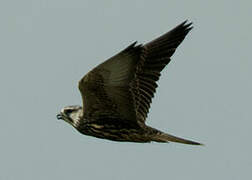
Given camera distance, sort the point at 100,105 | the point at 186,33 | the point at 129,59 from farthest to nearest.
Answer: the point at 186,33, the point at 100,105, the point at 129,59

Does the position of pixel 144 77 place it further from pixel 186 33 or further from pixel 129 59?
pixel 129 59

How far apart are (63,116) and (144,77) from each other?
160 cm

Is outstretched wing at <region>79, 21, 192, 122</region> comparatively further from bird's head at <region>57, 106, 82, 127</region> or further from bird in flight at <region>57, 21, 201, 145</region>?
bird's head at <region>57, 106, 82, 127</region>

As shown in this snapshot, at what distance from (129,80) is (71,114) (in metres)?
1.67

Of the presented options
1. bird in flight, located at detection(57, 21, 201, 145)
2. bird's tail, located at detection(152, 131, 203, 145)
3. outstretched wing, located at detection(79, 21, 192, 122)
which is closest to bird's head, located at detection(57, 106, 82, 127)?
bird in flight, located at detection(57, 21, 201, 145)

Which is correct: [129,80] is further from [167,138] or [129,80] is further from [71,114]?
[71,114]

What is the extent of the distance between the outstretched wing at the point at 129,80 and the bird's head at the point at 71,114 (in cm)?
33

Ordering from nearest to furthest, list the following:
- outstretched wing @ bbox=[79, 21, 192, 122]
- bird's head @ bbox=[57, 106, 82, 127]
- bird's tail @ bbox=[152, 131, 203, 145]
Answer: outstretched wing @ bbox=[79, 21, 192, 122]
bird's tail @ bbox=[152, 131, 203, 145]
bird's head @ bbox=[57, 106, 82, 127]

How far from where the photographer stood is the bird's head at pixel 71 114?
37.8 feet

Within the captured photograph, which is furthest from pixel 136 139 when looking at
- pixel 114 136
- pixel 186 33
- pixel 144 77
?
pixel 186 33

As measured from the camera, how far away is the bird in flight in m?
10.3

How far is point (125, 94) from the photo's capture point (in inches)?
422

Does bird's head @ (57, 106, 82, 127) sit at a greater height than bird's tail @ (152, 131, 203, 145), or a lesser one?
greater

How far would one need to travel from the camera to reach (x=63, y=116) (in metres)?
12.0
